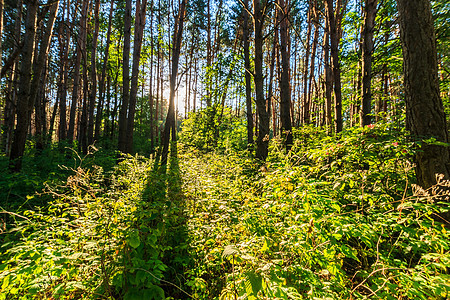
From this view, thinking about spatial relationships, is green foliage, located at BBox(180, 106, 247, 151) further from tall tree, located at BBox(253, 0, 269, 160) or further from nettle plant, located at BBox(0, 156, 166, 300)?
nettle plant, located at BBox(0, 156, 166, 300)

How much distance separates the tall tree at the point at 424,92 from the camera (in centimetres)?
228

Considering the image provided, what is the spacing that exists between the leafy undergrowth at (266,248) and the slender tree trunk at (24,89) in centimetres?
420

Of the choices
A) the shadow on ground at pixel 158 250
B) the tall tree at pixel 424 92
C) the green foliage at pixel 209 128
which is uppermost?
the green foliage at pixel 209 128

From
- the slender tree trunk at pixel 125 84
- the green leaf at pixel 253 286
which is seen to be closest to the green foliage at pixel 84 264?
the green leaf at pixel 253 286

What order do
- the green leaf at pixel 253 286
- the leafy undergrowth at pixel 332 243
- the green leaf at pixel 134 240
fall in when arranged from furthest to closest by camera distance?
1. the green leaf at pixel 134 240
2. the leafy undergrowth at pixel 332 243
3. the green leaf at pixel 253 286

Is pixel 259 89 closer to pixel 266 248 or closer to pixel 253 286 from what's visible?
pixel 266 248

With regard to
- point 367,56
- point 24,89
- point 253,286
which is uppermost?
point 367,56

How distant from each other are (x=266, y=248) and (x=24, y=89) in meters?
7.12

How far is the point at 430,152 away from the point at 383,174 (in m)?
0.55

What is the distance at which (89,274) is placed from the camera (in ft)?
6.06

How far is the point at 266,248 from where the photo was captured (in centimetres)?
154

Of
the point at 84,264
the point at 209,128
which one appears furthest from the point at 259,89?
the point at 209,128

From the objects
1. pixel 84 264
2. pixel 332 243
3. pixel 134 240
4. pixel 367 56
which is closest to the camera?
pixel 332 243

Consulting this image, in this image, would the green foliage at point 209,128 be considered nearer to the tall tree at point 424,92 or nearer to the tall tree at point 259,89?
the tall tree at point 259,89
